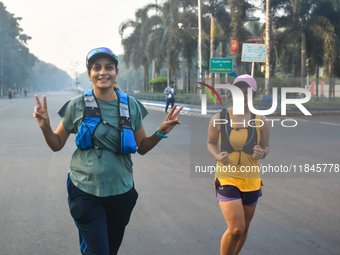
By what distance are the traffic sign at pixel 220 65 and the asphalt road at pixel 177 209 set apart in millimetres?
18402

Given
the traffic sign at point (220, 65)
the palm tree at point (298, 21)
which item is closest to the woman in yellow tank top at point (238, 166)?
the traffic sign at point (220, 65)

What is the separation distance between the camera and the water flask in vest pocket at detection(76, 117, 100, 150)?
2785mm

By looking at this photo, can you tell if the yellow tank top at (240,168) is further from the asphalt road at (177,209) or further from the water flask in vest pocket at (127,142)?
the asphalt road at (177,209)

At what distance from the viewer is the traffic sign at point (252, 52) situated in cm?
2888

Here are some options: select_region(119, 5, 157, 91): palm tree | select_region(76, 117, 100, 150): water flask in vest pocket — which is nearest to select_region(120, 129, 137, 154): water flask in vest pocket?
select_region(76, 117, 100, 150): water flask in vest pocket

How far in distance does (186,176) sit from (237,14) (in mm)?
23705

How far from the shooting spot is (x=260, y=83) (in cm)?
2794

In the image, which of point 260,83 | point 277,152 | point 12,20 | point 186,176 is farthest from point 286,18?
point 12,20

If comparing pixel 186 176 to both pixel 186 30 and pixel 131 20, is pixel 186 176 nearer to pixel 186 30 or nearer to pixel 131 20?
pixel 186 30

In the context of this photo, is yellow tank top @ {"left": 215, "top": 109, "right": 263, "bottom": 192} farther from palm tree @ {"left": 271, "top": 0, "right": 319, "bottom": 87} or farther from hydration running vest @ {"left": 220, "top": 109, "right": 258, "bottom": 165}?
palm tree @ {"left": 271, "top": 0, "right": 319, "bottom": 87}

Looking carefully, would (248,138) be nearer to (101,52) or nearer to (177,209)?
(101,52)

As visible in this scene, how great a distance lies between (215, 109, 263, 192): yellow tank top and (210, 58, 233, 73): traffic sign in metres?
24.8

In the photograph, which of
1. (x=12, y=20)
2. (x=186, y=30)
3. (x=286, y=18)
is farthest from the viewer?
(x=12, y=20)

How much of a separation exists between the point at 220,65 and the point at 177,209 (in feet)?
76.9
